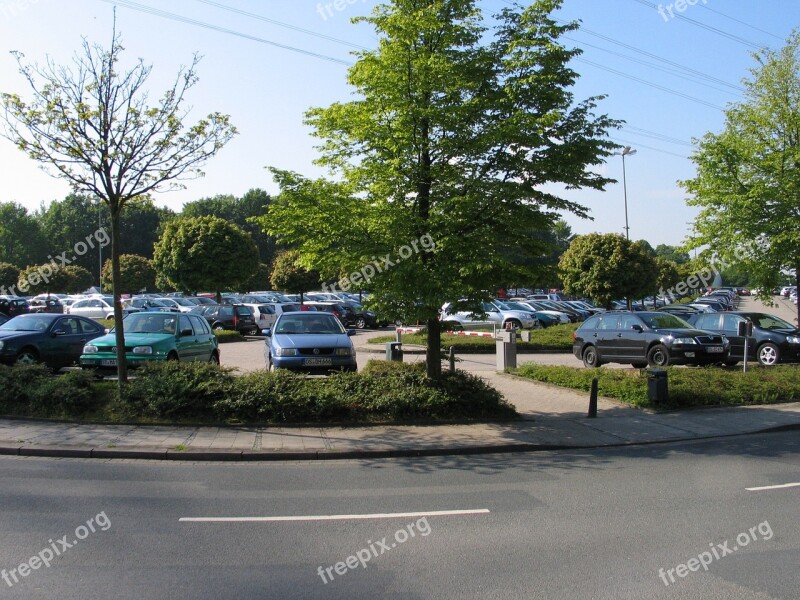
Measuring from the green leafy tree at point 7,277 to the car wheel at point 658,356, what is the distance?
49.8 meters

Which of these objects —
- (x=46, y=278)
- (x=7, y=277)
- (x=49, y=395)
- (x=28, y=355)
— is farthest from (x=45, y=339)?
(x=7, y=277)

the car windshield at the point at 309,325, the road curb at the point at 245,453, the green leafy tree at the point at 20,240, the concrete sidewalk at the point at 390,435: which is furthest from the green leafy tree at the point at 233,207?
the road curb at the point at 245,453

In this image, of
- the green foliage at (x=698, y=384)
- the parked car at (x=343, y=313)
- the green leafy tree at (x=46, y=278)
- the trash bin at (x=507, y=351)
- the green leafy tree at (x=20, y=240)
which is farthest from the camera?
the green leafy tree at (x=20, y=240)

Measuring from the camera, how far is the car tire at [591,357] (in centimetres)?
1958

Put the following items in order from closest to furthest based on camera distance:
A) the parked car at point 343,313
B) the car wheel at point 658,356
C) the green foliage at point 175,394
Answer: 1. the green foliage at point 175,394
2. the car wheel at point 658,356
3. the parked car at point 343,313

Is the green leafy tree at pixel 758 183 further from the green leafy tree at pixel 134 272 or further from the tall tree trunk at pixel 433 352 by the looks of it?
the green leafy tree at pixel 134 272

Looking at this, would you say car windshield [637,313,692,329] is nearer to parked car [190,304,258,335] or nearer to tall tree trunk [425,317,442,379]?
tall tree trunk [425,317,442,379]

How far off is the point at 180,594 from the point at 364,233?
6.95 meters

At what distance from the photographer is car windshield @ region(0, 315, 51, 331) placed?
49.7 feet

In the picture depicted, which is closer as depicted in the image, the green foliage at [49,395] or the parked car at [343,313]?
the green foliage at [49,395]

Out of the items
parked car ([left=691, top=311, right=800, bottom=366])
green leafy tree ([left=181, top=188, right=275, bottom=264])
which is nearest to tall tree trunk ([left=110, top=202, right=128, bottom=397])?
parked car ([left=691, top=311, right=800, bottom=366])

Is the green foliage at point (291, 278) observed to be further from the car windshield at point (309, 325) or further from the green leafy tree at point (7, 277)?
the car windshield at point (309, 325)

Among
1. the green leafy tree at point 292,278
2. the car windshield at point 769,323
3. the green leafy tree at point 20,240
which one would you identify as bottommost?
the car windshield at point 769,323

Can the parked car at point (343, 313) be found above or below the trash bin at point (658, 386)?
above
